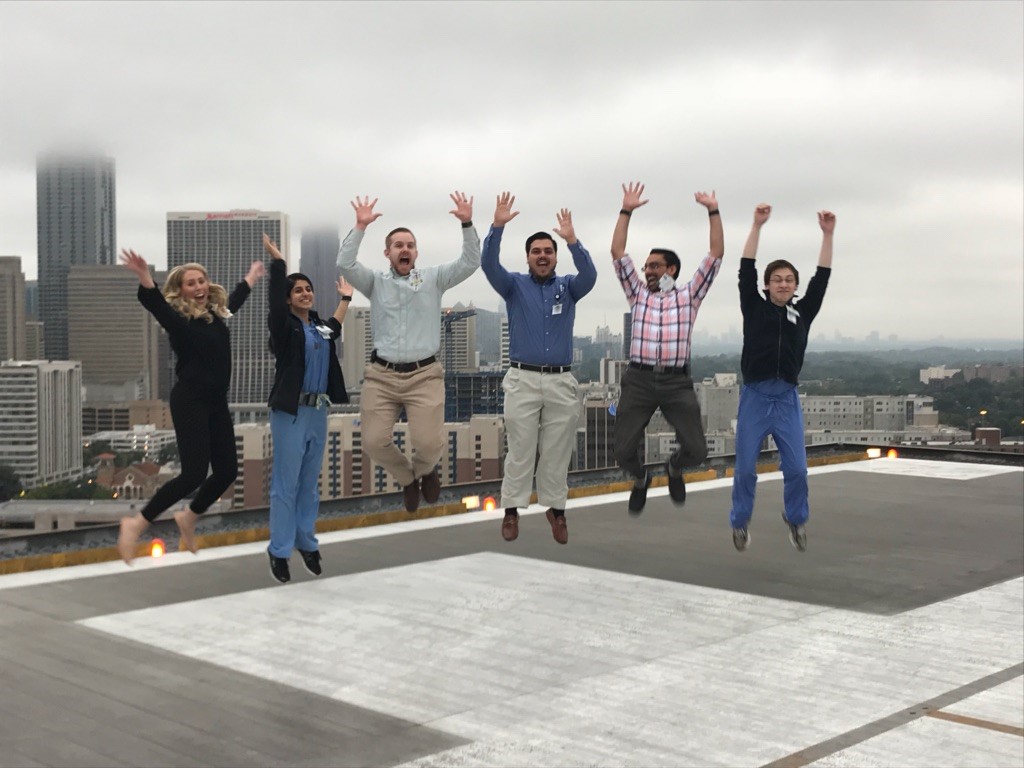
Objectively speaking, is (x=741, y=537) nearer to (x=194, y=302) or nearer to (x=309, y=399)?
(x=309, y=399)

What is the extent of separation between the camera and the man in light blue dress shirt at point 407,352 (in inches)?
474

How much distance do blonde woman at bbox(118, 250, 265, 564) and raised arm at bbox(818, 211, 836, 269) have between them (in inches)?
201

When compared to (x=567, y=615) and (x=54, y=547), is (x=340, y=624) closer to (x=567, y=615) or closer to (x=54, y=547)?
(x=567, y=615)

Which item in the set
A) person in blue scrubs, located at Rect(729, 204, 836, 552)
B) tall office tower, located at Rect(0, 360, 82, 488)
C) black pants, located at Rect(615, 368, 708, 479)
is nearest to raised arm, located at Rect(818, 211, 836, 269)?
person in blue scrubs, located at Rect(729, 204, 836, 552)

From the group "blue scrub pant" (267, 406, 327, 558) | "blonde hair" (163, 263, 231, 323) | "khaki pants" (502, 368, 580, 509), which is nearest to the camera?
"blonde hair" (163, 263, 231, 323)

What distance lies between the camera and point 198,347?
9.83 meters

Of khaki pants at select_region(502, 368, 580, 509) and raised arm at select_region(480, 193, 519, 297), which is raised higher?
raised arm at select_region(480, 193, 519, 297)

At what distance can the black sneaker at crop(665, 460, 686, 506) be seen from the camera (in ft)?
37.4

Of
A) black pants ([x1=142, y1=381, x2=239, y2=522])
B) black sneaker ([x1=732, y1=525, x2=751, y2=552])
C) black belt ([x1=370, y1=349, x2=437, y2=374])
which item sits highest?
black belt ([x1=370, y1=349, x2=437, y2=374])

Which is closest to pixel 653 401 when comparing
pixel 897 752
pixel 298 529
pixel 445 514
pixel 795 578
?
pixel 298 529

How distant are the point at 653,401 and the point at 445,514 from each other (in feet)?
81.4

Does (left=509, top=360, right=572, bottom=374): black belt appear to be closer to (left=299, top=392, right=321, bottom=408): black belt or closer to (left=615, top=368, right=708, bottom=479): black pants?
(left=615, top=368, right=708, bottom=479): black pants

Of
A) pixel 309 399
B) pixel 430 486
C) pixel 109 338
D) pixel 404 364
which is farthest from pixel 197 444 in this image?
pixel 109 338

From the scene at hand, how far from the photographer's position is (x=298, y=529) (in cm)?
1343
